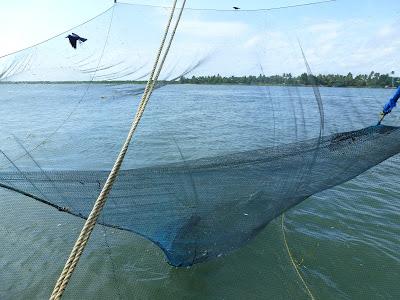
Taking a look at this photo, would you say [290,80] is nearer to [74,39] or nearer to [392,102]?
[392,102]

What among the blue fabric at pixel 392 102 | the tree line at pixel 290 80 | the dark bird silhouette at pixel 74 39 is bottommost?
the blue fabric at pixel 392 102

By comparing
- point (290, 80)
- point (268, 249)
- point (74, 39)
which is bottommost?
point (268, 249)

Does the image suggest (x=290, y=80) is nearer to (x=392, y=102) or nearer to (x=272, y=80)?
(x=272, y=80)

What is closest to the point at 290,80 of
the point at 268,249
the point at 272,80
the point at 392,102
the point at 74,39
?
the point at 272,80

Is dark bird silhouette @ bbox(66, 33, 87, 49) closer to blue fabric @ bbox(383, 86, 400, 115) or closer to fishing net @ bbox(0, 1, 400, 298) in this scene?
fishing net @ bbox(0, 1, 400, 298)

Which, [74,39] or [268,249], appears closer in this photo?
[74,39]

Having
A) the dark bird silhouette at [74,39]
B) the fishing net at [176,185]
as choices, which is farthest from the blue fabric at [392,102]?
the dark bird silhouette at [74,39]

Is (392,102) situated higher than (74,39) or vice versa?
(74,39)

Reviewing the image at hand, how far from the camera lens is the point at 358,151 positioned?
4.86 m

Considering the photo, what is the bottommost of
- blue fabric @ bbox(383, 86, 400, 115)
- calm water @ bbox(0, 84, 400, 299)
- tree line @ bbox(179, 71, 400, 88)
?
calm water @ bbox(0, 84, 400, 299)

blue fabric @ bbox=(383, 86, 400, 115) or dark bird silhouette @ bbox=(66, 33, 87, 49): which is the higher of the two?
dark bird silhouette @ bbox=(66, 33, 87, 49)

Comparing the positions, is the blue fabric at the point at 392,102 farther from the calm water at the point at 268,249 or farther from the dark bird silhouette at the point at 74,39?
the dark bird silhouette at the point at 74,39

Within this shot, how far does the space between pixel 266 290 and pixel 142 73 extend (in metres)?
3.33

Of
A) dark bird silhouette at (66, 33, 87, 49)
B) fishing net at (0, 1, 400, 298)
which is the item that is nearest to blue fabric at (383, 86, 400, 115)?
fishing net at (0, 1, 400, 298)
